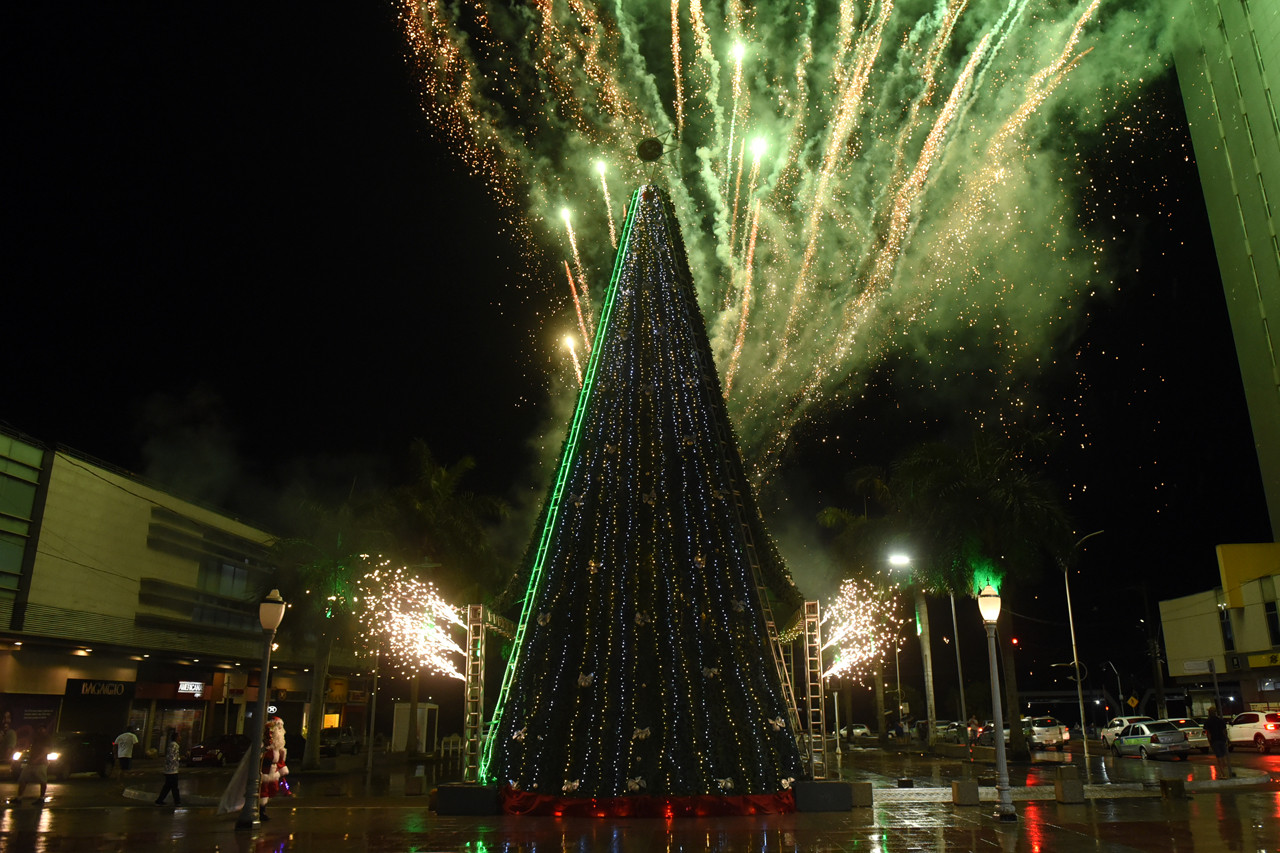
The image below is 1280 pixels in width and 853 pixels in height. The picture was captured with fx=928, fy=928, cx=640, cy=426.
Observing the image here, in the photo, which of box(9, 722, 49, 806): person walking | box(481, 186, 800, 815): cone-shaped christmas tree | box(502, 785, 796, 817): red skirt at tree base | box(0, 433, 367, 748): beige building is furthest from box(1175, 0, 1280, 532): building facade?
box(9, 722, 49, 806): person walking

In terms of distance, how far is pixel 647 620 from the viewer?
43.5 feet

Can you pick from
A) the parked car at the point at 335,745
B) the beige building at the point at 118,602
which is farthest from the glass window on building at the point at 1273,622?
the beige building at the point at 118,602

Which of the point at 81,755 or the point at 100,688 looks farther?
the point at 100,688

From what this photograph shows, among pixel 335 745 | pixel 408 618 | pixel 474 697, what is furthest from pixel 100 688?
pixel 474 697

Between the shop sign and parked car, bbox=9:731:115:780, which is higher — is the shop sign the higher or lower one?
the higher one

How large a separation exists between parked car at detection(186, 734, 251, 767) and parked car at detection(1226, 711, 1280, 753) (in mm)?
33006

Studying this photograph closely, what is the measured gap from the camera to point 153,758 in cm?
3478

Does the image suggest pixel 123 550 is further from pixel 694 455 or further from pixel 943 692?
pixel 943 692

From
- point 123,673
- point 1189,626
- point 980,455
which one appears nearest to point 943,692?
point 1189,626

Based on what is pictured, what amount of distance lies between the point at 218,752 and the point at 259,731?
Answer: 69.0 ft

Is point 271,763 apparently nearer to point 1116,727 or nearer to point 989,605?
point 989,605

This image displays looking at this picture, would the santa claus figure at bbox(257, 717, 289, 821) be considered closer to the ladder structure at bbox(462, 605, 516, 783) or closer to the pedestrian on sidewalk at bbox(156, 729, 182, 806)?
the pedestrian on sidewalk at bbox(156, 729, 182, 806)

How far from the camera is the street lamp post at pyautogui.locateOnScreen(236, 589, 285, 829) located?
13.4 meters

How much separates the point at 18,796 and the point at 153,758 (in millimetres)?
20036
